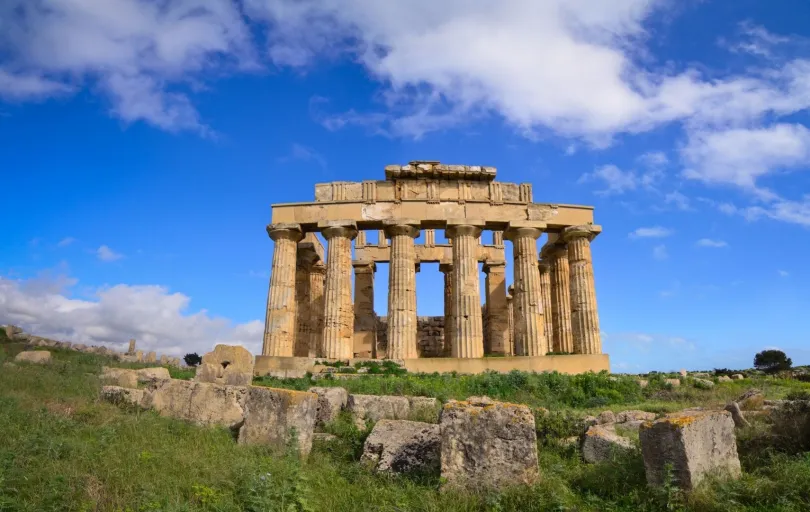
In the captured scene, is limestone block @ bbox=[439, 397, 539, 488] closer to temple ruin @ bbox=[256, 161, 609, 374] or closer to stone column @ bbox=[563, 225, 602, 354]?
temple ruin @ bbox=[256, 161, 609, 374]

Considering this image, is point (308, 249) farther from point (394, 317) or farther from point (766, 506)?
point (766, 506)

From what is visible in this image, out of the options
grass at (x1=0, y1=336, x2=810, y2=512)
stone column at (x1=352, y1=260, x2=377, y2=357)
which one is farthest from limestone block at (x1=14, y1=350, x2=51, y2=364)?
stone column at (x1=352, y1=260, x2=377, y2=357)

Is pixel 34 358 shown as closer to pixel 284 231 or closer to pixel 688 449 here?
pixel 284 231

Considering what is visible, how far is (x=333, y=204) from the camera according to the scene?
24953mm

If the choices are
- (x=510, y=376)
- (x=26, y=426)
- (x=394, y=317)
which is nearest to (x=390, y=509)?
(x=26, y=426)

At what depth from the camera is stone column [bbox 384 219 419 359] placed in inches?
908

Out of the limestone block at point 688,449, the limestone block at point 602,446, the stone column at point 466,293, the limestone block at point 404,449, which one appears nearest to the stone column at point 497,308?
the stone column at point 466,293

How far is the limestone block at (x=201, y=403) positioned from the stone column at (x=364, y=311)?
18174mm

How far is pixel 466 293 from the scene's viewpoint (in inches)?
936

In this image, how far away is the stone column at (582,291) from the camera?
24.2 meters

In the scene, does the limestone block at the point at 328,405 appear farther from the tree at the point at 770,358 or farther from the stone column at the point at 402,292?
the tree at the point at 770,358

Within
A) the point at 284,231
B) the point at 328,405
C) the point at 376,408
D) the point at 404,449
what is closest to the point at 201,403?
the point at 328,405

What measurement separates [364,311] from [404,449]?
22.6 meters

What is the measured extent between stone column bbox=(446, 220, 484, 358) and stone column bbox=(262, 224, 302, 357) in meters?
7.10
